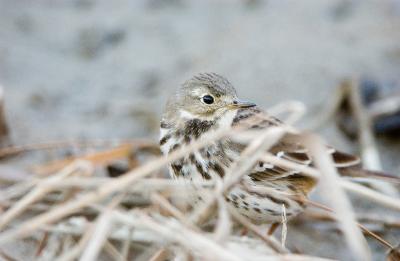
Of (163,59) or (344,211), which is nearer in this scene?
(344,211)

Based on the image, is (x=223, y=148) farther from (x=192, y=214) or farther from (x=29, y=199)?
(x=29, y=199)

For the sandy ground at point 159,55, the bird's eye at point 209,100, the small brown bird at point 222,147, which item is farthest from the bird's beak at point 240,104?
the sandy ground at point 159,55

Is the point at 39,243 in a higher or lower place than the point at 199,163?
lower

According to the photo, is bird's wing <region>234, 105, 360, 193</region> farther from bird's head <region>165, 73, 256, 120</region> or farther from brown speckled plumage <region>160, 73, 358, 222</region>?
bird's head <region>165, 73, 256, 120</region>

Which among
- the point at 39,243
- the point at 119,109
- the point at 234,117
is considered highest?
the point at 234,117

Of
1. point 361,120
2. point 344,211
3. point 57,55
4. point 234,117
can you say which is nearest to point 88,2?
point 57,55

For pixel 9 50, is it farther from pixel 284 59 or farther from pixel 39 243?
pixel 39 243
